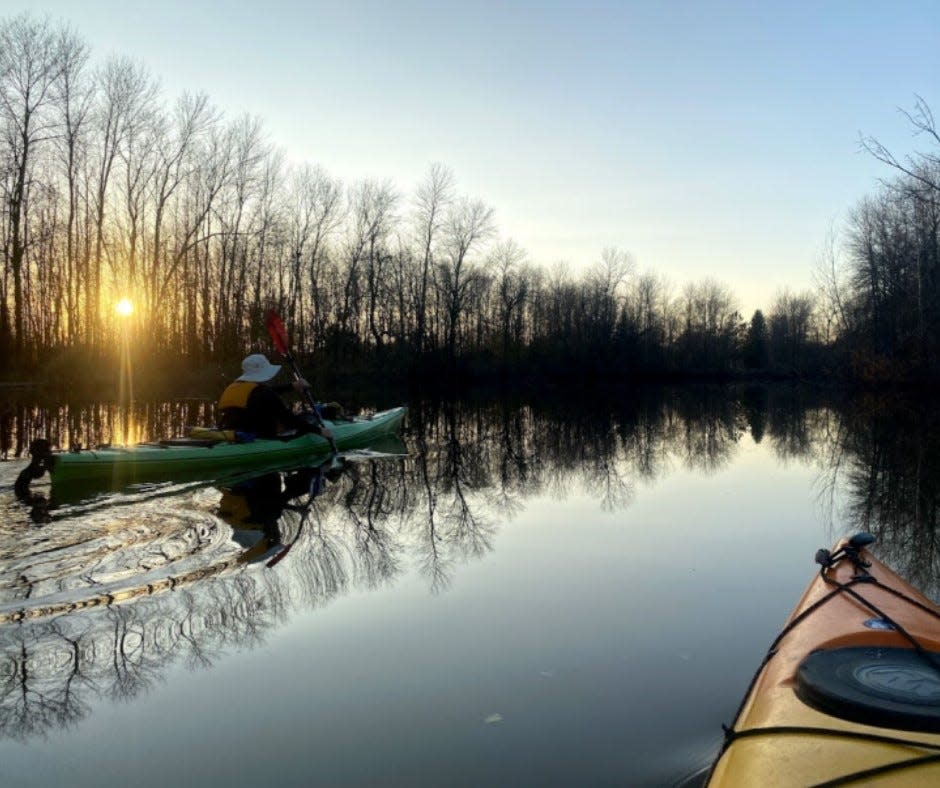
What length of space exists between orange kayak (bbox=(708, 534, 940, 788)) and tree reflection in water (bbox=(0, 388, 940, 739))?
283 cm

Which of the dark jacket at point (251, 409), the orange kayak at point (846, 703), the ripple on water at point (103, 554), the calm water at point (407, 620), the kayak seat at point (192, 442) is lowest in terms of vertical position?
the calm water at point (407, 620)

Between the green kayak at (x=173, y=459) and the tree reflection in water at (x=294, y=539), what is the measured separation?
29.3 inches

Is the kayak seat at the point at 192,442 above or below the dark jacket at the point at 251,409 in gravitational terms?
below

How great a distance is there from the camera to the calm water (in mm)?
3186

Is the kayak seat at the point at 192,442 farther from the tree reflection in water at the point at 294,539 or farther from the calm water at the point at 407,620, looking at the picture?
the tree reflection in water at the point at 294,539

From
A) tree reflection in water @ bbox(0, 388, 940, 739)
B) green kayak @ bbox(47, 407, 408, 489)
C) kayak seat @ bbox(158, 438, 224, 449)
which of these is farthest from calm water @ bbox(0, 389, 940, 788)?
kayak seat @ bbox(158, 438, 224, 449)

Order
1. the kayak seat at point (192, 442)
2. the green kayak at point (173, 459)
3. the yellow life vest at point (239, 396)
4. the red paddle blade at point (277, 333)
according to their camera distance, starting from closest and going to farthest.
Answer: the green kayak at point (173, 459) → the kayak seat at point (192, 442) → the yellow life vest at point (239, 396) → the red paddle blade at point (277, 333)

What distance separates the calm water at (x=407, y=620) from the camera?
3.19 m

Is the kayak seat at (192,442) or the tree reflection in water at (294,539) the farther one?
the kayak seat at (192,442)

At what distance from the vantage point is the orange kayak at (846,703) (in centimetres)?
212

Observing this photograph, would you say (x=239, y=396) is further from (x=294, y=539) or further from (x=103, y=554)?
(x=103, y=554)

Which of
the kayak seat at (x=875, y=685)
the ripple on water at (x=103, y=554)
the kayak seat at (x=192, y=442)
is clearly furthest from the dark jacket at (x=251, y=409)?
the kayak seat at (x=875, y=685)

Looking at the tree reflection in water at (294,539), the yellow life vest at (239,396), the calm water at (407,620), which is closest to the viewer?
the calm water at (407,620)

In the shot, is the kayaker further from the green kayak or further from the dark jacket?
the green kayak
